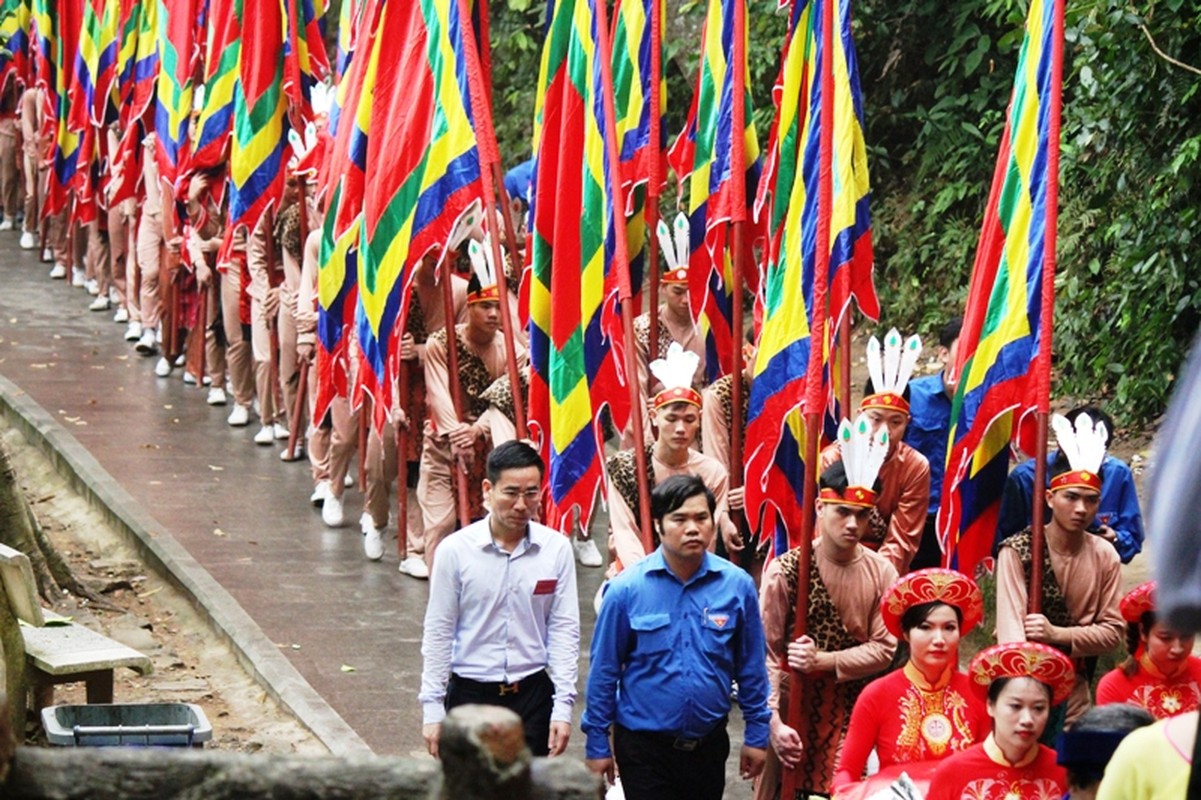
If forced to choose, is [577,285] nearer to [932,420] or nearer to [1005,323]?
[932,420]

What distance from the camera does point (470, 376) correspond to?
461 inches

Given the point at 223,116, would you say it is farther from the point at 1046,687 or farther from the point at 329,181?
the point at 1046,687

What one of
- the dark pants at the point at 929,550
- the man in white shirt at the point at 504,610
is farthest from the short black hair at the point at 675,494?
the dark pants at the point at 929,550

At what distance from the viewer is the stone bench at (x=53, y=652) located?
8.88 meters

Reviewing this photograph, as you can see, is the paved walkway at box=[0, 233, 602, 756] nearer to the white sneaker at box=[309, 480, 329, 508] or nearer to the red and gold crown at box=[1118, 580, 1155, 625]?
the white sneaker at box=[309, 480, 329, 508]

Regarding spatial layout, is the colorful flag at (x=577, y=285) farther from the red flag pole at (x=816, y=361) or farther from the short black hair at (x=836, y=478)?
→ the short black hair at (x=836, y=478)

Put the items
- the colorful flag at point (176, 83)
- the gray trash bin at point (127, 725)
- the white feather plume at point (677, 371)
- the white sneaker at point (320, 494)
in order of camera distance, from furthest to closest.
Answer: the colorful flag at point (176, 83) < the white sneaker at point (320, 494) < the white feather plume at point (677, 371) < the gray trash bin at point (127, 725)

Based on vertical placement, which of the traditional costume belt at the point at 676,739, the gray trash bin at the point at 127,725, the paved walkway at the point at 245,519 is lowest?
the paved walkway at the point at 245,519

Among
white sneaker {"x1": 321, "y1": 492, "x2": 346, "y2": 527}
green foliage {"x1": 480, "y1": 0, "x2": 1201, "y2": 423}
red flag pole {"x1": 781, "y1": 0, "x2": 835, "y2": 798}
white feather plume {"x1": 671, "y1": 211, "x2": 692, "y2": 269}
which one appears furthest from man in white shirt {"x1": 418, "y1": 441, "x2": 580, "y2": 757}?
white sneaker {"x1": 321, "y1": 492, "x2": 346, "y2": 527}

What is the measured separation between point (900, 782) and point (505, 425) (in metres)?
4.55

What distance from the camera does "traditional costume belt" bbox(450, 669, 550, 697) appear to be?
7.51 meters

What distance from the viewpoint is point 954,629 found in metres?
7.32

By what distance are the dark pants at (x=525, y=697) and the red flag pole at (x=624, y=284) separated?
1.44m

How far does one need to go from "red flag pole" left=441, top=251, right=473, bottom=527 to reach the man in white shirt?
11.7 ft
